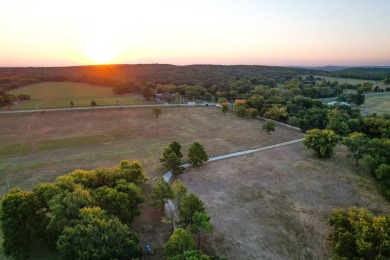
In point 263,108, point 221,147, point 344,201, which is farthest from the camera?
point 263,108

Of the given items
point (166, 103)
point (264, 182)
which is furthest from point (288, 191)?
point (166, 103)


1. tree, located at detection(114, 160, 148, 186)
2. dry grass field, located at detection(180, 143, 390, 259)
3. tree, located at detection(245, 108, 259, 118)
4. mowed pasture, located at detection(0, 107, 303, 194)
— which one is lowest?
dry grass field, located at detection(180, 143, 390, 259)

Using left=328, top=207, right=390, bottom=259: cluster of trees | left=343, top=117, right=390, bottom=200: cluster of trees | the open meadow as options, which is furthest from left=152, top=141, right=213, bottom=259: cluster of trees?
left=343, top=117, right=390, bottom=200: cluster of trees

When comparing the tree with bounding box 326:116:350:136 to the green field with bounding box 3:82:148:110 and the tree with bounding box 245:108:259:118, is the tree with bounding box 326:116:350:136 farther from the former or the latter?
the green field with bounding box 3:82:148:110

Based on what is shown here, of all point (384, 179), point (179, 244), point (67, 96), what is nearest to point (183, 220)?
point (179, 244)

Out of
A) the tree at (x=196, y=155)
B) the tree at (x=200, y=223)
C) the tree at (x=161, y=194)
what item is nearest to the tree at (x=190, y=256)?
the tree at (x=200, y=223)

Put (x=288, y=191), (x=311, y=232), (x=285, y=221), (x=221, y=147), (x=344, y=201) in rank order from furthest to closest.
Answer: (x=221, y=147) < (x=288, y=191) < (x=344, y=201) < (x=285, y=221) < (x=311, y=232)

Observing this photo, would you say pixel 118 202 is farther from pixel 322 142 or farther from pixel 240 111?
pixel 240 111

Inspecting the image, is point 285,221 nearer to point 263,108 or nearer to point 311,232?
point 311,232
